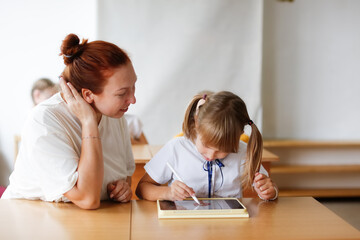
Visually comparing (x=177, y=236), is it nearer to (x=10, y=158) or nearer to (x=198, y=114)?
(x=198, y=114)

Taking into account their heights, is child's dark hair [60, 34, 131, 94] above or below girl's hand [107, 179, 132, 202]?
above

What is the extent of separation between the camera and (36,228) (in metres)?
1.20

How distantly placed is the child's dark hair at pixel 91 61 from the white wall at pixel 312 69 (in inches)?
129

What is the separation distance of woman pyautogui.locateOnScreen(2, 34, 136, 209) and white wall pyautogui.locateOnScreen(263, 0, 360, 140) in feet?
10.7

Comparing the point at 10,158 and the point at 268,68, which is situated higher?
the point at 268,68

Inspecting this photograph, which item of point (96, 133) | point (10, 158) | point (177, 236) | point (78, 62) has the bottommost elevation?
point (10, 158)

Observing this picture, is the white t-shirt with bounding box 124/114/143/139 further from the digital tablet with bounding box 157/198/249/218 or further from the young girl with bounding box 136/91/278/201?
the digital tablet with bounding box 157/198/249/218

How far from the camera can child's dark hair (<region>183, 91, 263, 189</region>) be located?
1526 mm

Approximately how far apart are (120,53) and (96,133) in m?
0.30

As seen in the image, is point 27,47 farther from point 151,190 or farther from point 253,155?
point 253,155

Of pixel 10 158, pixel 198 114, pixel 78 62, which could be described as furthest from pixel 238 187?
pixel 10 158

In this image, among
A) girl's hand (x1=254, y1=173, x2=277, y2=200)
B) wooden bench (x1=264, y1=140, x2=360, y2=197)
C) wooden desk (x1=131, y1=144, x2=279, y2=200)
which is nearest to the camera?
girl's hand (x1=254, y1=173, x2=277, y2=200)

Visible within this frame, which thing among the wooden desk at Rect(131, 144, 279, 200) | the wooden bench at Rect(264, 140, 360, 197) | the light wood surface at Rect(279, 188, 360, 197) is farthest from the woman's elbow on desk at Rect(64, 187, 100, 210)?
the light wood surface at Rect(279, 188, 360, 197)

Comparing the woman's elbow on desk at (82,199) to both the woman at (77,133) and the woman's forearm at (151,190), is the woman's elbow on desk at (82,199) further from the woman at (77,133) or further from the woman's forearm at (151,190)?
the woman's forearm at (151,190)
